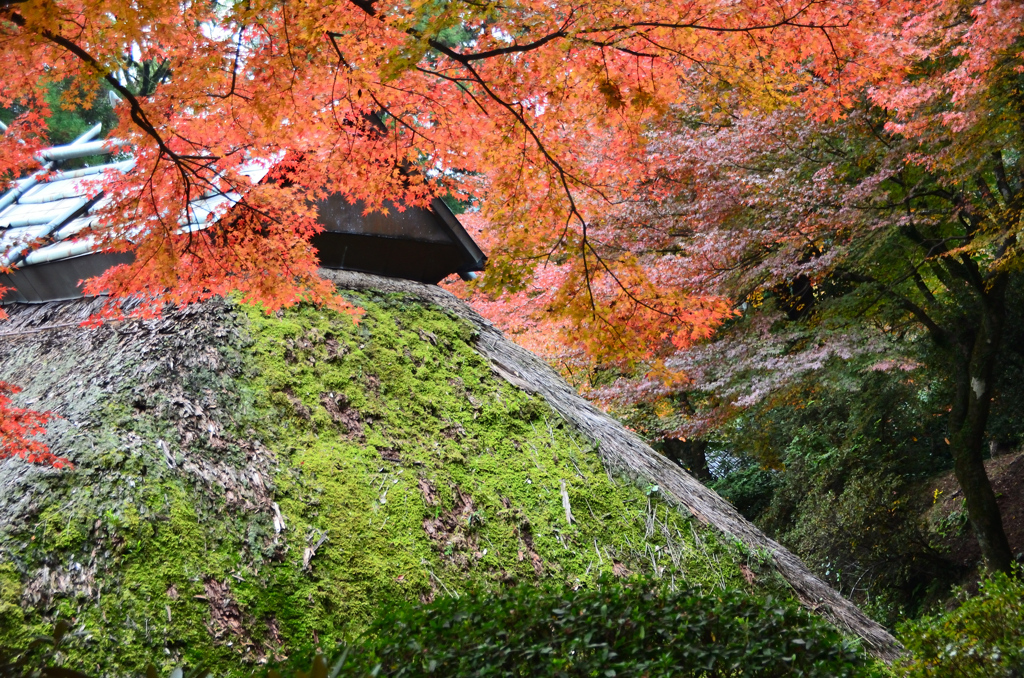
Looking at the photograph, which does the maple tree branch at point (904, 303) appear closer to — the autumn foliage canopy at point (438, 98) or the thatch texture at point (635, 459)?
the autumn foliage canopy at point (438, 98)

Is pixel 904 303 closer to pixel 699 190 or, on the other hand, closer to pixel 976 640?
pixel 699 190

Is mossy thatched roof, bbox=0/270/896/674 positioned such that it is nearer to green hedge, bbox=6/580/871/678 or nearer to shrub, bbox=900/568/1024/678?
green hedge, bbox=6/580/871/678

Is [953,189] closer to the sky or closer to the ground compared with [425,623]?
closer to the sky

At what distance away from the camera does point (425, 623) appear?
3.41 meters

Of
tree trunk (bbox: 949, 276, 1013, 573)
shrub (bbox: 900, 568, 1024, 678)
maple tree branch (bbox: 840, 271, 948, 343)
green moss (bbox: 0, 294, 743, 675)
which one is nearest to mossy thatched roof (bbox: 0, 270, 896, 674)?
green moss (bbox: 0, 294, 743, 675)

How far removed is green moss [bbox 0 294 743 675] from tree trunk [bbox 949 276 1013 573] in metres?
4.89

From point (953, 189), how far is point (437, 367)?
249 inches

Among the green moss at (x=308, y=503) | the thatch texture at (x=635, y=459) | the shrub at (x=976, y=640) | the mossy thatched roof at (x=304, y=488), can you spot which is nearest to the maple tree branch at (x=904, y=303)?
the thatch texture at (x=635, y=459)

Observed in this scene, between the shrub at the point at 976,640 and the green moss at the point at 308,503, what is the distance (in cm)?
133

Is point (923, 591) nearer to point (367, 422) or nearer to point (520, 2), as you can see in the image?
point (367, 422)

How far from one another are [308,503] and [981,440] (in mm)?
7810

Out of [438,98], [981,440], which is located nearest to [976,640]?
[438,98]

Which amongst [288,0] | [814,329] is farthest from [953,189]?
[288,0]

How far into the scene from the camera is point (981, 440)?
27.7 ft
